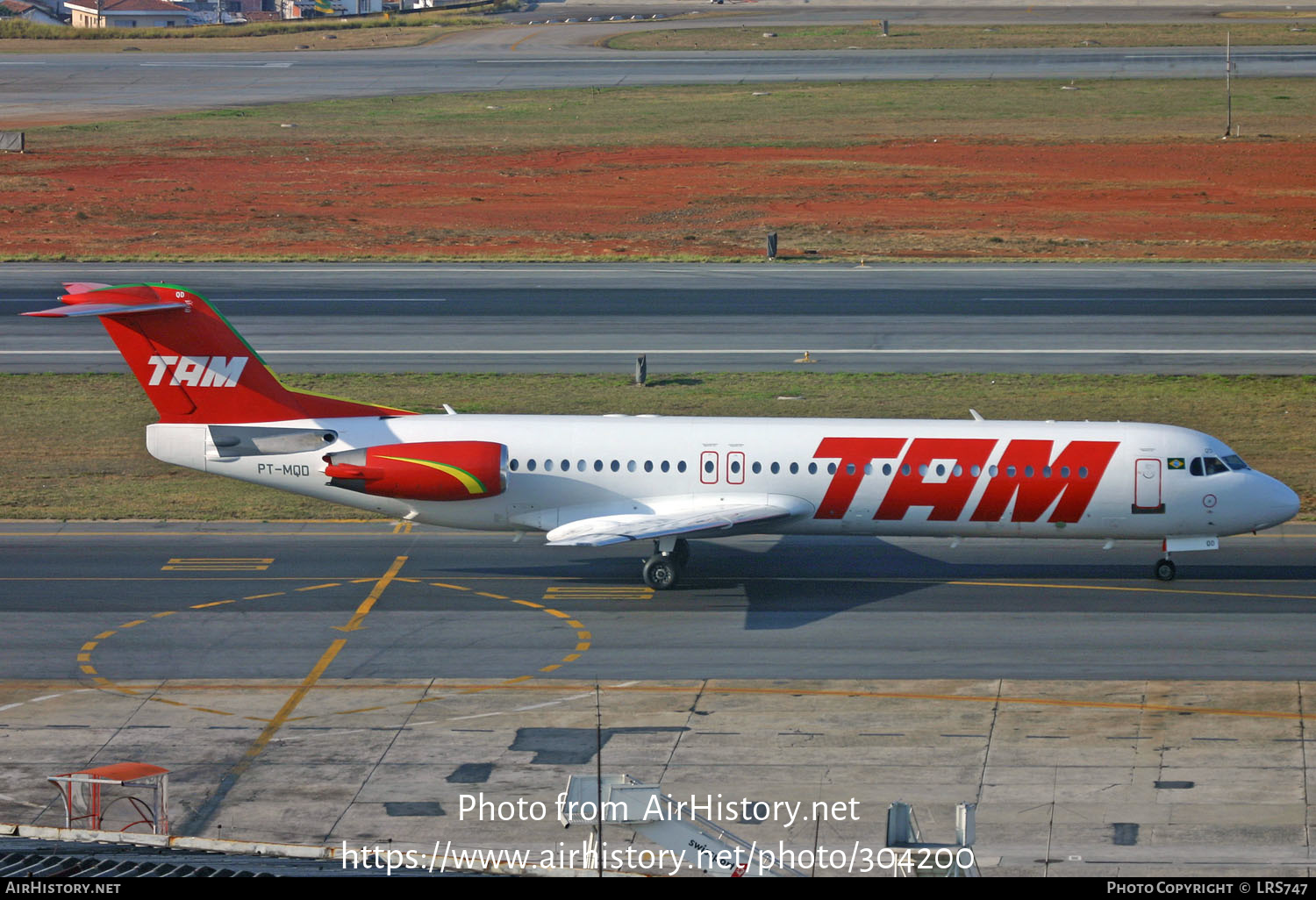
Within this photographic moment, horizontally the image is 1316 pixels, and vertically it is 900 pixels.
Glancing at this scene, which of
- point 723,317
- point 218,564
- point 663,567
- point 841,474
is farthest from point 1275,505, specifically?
point 723,317

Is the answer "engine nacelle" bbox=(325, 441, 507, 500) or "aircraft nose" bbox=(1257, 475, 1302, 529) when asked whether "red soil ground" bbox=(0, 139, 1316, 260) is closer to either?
"aircraft nose" bbox=(1257, 475, 1302, 529)

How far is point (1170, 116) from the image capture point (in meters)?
101

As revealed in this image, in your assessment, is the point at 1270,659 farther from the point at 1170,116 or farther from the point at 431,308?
the point at 1170,116

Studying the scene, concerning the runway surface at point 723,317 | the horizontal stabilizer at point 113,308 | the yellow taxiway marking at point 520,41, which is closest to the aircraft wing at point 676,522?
the horizontal stabilizer at point 113,308

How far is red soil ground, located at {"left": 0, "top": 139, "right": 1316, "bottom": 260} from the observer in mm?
73375

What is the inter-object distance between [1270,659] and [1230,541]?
876 centimetres

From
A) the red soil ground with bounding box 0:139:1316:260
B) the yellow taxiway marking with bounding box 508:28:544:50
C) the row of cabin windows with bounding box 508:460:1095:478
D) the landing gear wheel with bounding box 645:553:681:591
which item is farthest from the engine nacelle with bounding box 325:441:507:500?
the yellow taxiway marking with bounding box 508:28:544:50

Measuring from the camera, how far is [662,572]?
31312 mm

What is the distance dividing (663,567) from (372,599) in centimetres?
639

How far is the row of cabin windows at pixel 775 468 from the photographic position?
30.9 metres

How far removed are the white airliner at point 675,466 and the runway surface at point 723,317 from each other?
1908 cm

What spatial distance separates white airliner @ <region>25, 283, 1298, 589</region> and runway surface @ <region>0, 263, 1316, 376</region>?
19.1 meters

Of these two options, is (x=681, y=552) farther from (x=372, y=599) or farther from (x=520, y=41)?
(x=520, y=41)

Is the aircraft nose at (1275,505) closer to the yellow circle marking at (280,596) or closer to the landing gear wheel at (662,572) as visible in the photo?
the landing gear wheel at (662,572)
